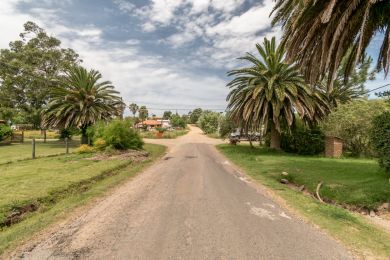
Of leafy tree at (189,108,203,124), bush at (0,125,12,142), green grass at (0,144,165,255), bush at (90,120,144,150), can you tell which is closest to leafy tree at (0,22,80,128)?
bush at (0,125,12,142)

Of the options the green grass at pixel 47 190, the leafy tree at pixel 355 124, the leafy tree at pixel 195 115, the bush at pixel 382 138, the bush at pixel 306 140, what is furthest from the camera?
the leafy tree at pixel 195 115

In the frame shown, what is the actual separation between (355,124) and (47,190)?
19620 mm

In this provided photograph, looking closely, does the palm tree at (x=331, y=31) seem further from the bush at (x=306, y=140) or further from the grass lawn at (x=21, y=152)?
the grass lawn at (x=21, y=152)

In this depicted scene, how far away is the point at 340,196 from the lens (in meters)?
9.76

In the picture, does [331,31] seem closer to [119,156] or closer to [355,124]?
[355,124]

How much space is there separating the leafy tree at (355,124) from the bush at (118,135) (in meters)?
14.9

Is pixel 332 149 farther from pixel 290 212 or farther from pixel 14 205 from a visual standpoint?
pixel 14 205

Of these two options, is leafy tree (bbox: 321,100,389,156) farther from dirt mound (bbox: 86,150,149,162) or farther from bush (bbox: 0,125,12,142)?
bush (bbox: 0,125,12,142)

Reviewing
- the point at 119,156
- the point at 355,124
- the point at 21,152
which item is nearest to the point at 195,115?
the point at 21,152

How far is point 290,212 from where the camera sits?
24.9 ft

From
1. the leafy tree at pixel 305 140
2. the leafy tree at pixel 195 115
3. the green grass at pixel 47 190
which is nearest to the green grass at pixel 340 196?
the green grass at pixel 47 190

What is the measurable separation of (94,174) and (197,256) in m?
9.06

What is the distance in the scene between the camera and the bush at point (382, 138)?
38.1 ft

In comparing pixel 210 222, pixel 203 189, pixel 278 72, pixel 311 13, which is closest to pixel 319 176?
pixel 203 189
